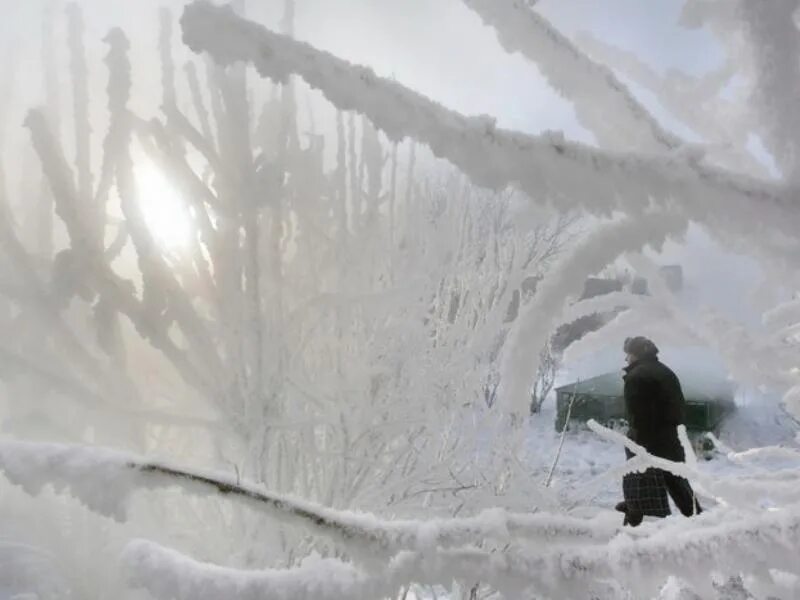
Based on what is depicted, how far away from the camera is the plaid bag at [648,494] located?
13.4 feet

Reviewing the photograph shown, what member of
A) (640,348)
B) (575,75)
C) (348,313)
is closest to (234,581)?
(575,75)

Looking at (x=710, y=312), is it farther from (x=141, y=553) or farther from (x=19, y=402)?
(x=19, y=402)

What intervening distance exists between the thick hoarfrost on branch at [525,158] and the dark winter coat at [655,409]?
404cm

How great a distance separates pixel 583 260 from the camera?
22.3 inches

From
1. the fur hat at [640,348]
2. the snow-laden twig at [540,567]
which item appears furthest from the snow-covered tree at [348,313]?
the fur hat at [640,348]

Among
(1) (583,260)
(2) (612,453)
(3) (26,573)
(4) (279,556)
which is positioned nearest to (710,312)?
(1) (583,260)

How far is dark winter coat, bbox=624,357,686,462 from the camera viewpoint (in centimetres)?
422

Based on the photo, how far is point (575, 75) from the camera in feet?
1.95

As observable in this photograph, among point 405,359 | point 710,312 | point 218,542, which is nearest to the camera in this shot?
point 710,312

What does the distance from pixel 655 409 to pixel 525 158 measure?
4195mm

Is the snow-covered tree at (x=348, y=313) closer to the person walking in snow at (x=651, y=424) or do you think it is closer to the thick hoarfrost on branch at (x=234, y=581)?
the thick hoarfrost on branch at (x=234, y=581)

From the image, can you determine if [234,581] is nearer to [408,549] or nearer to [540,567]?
[408,549]

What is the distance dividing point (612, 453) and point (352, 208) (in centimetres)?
897

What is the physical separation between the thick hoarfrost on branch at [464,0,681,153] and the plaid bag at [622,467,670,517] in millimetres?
3912
